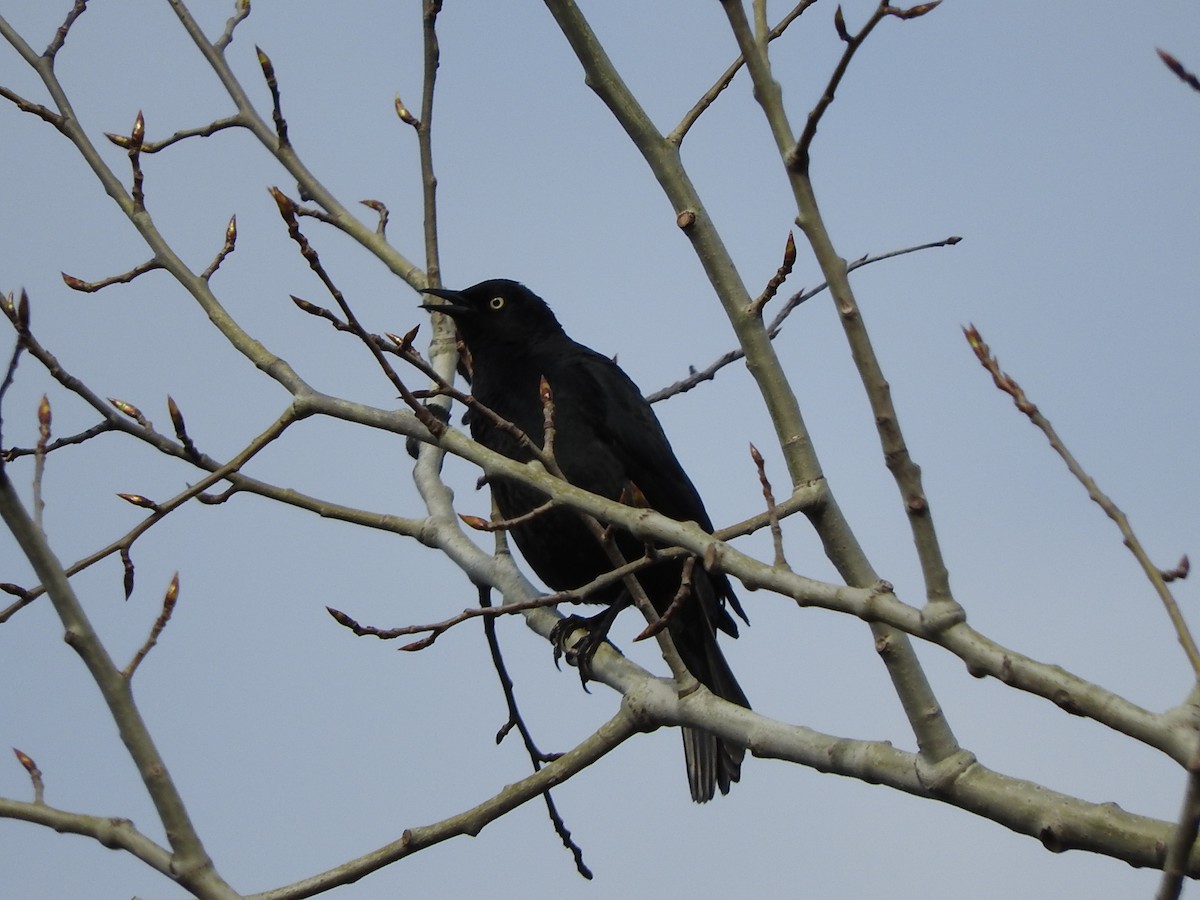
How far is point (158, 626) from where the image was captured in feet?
10.4

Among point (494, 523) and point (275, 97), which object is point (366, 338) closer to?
point (494, 523)

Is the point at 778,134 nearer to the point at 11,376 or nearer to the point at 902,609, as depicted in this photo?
the point at 902,609

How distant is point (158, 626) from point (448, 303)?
11.1 feet

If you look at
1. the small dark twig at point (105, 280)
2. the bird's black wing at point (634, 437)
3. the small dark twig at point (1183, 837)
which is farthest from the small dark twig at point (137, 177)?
the small dark twig at point (1183, 837)

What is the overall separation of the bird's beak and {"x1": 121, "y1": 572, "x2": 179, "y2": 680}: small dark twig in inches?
87.6

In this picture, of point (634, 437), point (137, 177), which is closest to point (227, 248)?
point (137, 177)

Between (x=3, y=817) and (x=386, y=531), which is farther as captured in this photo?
(x=386, y=531)

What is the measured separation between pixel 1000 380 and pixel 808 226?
45cm

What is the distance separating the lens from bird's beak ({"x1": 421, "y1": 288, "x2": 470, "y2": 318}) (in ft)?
17.9

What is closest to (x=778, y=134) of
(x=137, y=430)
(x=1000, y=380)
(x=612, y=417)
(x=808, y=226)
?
(x=808, y=226)

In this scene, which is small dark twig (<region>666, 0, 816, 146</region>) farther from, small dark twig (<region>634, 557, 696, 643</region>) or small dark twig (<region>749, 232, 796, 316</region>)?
small dark twig (<region>634, 557, 696, 643</region>)

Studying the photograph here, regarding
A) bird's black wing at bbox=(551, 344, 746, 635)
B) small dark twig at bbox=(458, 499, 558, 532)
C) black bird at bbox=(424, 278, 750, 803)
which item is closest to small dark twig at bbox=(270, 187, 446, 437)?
small dark twig at bbox=(458, 499, 558, 532)

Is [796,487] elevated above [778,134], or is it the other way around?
[778,134]

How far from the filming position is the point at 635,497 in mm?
3648
